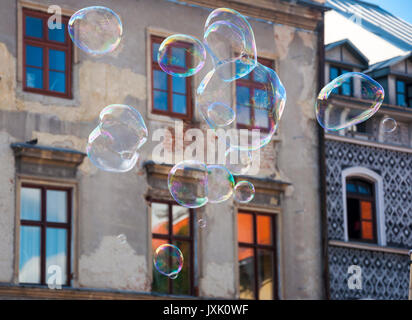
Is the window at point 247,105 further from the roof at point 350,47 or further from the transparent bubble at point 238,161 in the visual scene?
the roof at point 350,47

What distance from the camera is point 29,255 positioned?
17781 millimetres

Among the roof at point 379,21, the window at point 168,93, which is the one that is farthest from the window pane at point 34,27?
the roof at point 379,21

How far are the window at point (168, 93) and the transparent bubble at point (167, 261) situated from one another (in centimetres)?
275

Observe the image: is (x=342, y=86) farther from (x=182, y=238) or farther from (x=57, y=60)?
(x=57, y=60)

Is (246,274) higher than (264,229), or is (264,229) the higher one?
(264,229)

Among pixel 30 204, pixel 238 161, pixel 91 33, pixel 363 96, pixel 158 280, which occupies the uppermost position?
pixel 91 33

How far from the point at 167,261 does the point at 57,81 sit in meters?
3.50

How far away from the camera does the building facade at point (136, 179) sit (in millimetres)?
17984

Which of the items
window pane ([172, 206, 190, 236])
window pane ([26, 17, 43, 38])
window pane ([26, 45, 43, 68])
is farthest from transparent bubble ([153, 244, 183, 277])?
window pane ([26, 17, 43, 38])

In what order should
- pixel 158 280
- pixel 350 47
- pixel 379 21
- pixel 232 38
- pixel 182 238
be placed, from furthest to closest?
pixel 379 21 < pixel 350 47 < pixel 182 238 < pixel 158 280 < pixel 232 38

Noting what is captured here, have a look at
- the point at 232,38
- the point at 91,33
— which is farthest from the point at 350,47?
the point at 91,33

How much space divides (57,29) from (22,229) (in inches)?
133

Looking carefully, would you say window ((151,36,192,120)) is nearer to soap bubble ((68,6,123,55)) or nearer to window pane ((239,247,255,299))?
window pane ((239,247,255,299))

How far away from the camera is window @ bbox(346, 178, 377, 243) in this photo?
867 inches
